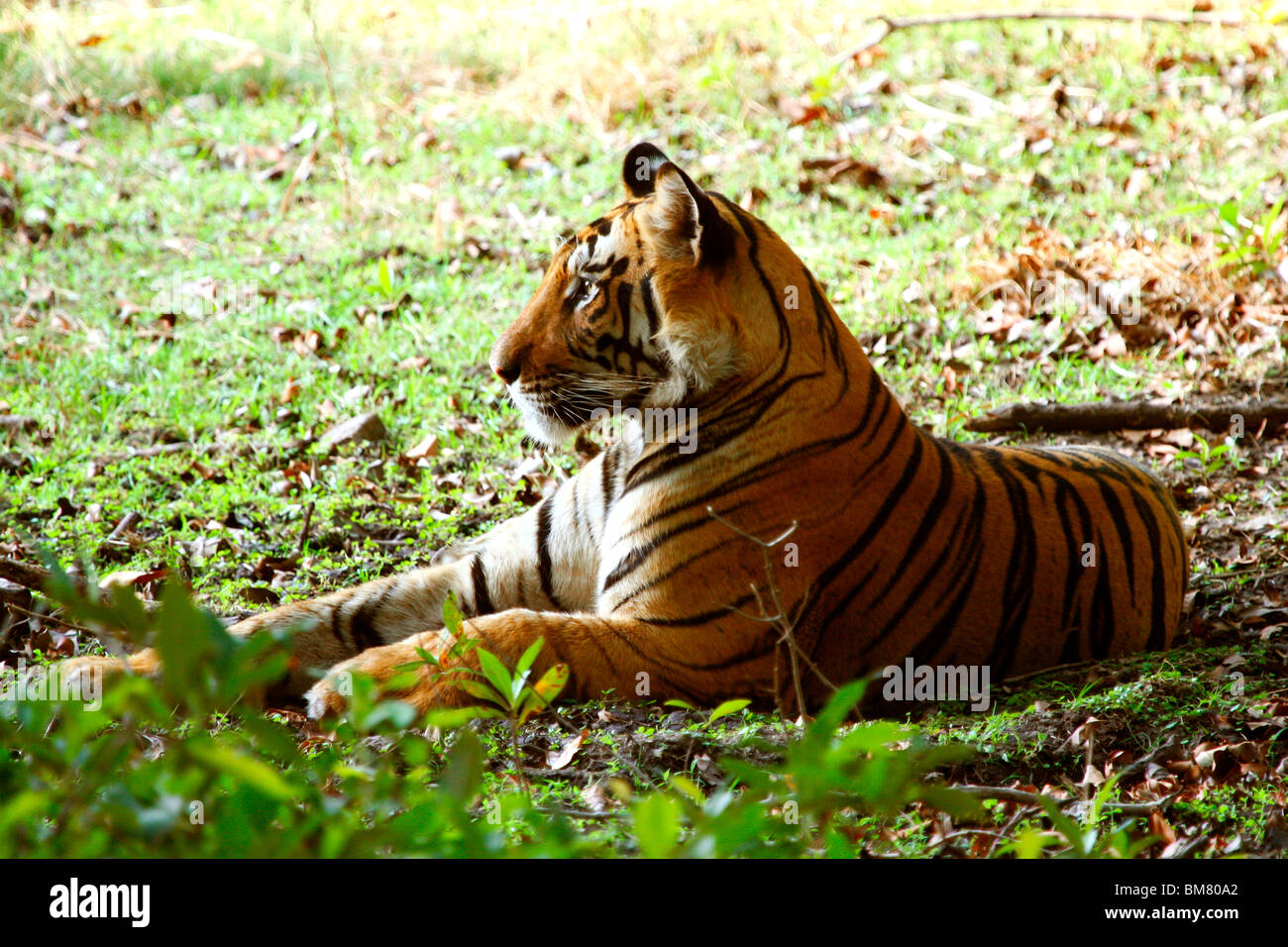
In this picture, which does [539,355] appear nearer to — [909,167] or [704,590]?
[704,590]

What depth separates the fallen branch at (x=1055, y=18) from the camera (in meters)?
8.76

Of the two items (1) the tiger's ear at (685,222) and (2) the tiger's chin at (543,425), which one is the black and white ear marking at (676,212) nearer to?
(1) the tiger's ear at (685,222)

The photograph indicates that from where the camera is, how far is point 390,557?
13.9 ft

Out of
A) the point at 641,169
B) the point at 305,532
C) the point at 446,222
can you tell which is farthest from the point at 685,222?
the point at 446,222

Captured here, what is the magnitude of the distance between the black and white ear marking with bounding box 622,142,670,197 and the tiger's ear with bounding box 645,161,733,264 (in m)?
0.29

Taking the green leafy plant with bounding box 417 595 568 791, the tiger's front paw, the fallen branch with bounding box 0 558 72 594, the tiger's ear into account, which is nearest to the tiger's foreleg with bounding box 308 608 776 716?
the tiger's front paw

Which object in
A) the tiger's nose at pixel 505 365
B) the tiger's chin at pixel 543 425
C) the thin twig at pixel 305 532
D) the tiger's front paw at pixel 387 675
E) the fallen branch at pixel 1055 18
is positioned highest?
the fallen branch at pixel 1055 18

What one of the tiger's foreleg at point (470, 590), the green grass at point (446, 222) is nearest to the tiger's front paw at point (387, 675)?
the green grass at point (446, 222)

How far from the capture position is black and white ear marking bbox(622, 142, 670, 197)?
11.6ft

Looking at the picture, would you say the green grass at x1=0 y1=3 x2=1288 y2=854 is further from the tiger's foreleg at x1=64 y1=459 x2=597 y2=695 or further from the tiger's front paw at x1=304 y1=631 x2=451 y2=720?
the tiger's foreleg at x1=64 y1=459 x2=597 y2=695

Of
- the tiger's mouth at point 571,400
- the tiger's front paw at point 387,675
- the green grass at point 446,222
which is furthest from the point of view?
the green grass at point 446,222

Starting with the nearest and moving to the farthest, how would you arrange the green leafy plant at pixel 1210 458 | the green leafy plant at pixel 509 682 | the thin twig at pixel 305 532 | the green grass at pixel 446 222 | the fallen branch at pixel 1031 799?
the green leafy plant at pixel 509 682, the fallen branch at pixel 1031 799, the thin twig at pixel 305 532, the green grass at pixel 446 222, the green leafy plant at pixel 1210 458

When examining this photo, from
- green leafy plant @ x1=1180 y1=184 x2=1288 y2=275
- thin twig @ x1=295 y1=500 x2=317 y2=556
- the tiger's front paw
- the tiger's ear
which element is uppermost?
green leafy plant @ x1=1180 y1=184 x2=1288 y2=275
